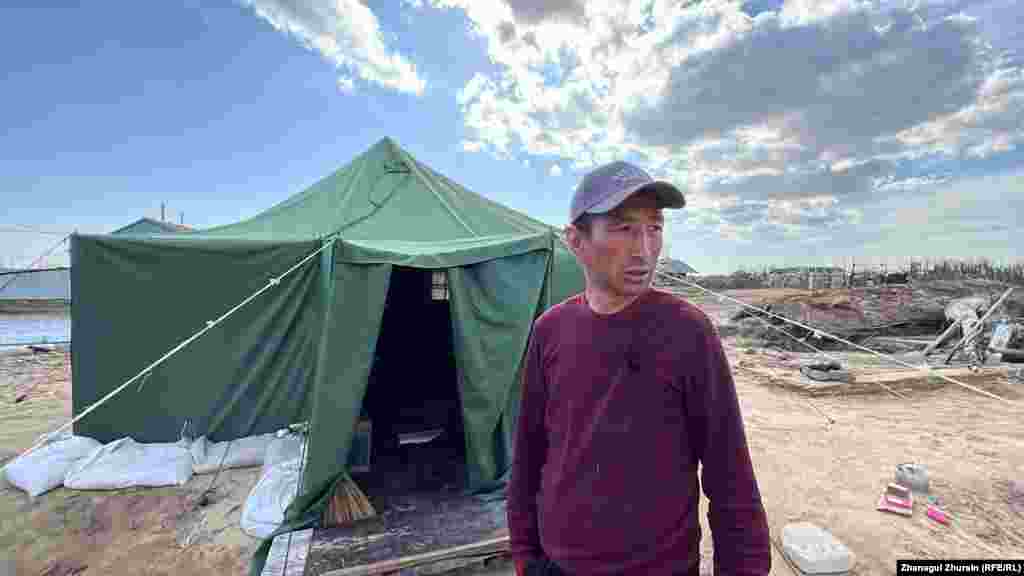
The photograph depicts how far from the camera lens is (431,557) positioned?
2.29 metres

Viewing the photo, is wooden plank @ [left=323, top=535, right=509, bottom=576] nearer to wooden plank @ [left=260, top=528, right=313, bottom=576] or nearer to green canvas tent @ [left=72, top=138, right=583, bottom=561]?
wooden plank @ [left=260, top=528, right=313, bottom=576]

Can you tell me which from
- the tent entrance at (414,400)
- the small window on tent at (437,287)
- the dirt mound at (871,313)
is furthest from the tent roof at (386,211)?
the dirt mound at (871,313)

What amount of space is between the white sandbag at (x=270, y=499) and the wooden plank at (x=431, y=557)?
91cm

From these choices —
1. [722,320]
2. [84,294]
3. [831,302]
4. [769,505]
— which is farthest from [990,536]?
[722,320]

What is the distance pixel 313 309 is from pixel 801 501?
14.8ft

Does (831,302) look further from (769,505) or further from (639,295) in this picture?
(639,295)

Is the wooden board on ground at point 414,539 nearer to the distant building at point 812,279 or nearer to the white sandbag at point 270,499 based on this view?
the white sandbag at point 270,499

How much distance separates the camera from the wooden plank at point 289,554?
87.2 inches

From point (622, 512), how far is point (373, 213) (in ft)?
14.0

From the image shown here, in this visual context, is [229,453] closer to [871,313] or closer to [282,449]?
[282,449]

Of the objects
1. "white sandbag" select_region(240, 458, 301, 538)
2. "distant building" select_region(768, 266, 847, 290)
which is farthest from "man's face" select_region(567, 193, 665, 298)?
"distant building" select_region(768, 266, 847, 290)

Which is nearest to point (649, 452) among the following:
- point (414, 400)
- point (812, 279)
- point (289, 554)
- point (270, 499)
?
point (289, 554)

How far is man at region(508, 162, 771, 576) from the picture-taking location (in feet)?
3.07

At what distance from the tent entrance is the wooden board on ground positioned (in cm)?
24
